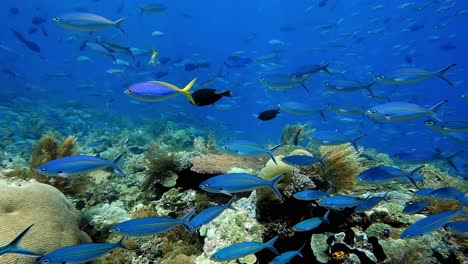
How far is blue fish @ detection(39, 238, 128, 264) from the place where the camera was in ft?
8.80

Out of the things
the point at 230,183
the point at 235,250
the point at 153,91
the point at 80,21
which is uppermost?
the point at 80,21

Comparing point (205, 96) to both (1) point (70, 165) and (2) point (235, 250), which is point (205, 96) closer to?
(1) point (70, 165)

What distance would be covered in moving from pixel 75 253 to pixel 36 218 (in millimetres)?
1538

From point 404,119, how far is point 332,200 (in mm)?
1852

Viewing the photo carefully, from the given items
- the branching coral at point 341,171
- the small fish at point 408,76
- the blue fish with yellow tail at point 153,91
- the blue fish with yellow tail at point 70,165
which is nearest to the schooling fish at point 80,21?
the blue fish with yellow tail at point 153,91

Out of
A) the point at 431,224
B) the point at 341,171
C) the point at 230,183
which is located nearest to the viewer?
the point at 431,224

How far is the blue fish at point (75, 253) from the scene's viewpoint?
8.80 feet

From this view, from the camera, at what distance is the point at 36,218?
382 cm

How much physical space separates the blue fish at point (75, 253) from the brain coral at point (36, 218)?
3.48ft

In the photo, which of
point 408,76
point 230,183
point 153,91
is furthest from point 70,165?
point 408,76

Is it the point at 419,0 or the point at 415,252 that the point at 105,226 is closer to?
the point at 415,252

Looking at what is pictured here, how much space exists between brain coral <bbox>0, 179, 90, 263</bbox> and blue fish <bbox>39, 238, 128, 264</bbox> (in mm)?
1062

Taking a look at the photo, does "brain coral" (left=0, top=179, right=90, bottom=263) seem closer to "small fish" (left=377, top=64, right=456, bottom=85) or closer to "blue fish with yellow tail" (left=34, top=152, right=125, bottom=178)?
"blue fish with yellow tail" (left=34, top=152, right=125, bottom=178)

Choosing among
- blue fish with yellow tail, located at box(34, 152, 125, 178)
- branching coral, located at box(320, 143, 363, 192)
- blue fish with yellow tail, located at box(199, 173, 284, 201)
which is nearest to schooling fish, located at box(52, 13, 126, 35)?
blue fish with yellow tail, located at box(34, 152, 125, 178)
